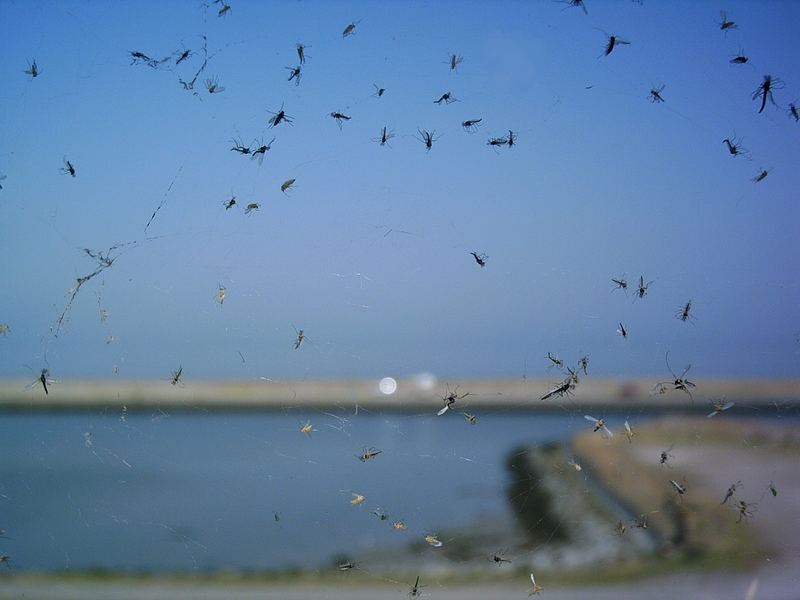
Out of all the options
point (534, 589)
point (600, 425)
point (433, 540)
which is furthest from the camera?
point (534, 589)

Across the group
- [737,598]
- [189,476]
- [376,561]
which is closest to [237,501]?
[189,476]

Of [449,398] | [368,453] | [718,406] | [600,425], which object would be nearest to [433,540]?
[368,453]

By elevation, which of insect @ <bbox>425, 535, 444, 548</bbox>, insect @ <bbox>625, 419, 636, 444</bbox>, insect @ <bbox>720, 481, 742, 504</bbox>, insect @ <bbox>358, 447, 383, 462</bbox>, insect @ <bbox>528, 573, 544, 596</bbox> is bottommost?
insect @ <bbox>528, 573, 544, 596</bbox>

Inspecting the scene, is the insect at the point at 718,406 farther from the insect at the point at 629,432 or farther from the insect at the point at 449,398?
the insect at the point at 449,398

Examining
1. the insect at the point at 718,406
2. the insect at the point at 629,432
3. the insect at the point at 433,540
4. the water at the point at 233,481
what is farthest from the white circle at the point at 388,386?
the insect at the point at 718,406

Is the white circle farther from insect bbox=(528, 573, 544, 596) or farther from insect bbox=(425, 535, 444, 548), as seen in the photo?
insect bbox=(528, 573, 544, 596)

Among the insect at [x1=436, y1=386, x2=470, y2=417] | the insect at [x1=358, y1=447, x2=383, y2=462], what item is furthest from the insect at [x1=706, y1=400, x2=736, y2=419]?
the insect at [x1=358, y1=447, x2=383, y2=462]

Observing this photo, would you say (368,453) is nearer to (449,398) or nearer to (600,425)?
(449,398)
